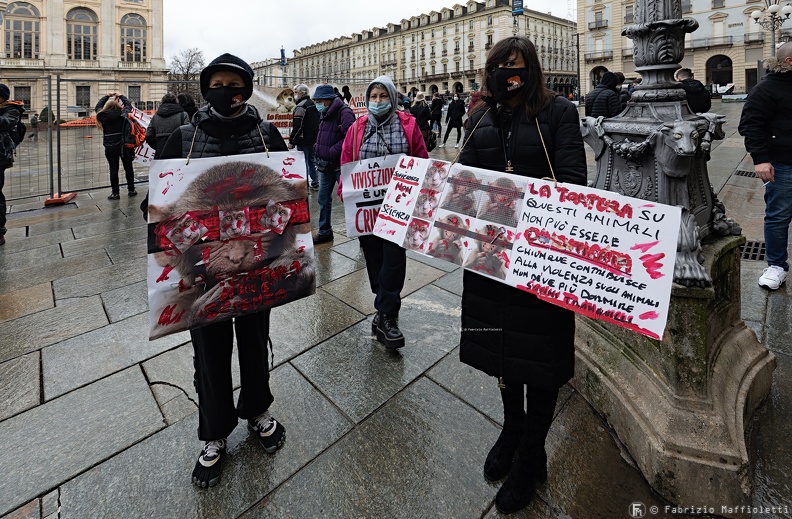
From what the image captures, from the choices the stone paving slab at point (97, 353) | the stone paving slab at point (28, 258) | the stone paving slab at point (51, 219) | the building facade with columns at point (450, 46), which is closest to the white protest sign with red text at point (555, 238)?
the stone paving slab at point (97, 353)

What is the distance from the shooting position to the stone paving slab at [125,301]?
3.80 metres

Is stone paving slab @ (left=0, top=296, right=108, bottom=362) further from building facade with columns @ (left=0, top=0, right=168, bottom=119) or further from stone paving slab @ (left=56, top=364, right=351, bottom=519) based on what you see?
building facade with columns @ (left=0, top=0, right=168, bottom=119)

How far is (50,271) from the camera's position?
4.87 m

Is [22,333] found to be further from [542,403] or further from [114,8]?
[114,8]

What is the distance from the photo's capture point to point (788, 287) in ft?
12.1

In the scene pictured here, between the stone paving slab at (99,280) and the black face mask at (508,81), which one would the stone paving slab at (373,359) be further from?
the stone paving slab at (99,280)

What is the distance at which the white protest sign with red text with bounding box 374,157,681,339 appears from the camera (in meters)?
1.49

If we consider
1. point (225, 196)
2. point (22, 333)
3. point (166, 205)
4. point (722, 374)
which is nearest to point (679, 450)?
point (722, 374)

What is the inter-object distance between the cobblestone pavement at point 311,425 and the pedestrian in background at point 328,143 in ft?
6.09

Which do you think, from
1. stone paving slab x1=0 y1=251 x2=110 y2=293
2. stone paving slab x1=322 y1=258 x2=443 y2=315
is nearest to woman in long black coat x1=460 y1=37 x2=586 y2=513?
stone paving slab x1=322 y1=258 x2=443 y2=315

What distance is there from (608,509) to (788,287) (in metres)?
3.20

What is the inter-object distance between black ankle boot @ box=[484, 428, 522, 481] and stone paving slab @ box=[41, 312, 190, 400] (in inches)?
97.2

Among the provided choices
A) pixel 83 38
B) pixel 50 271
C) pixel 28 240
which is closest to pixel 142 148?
pixel 28 240

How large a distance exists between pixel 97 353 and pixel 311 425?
192 centimetres
